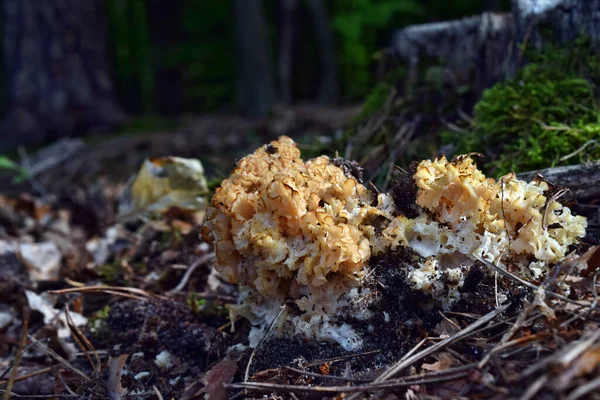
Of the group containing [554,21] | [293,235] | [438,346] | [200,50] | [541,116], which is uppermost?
[554,21]

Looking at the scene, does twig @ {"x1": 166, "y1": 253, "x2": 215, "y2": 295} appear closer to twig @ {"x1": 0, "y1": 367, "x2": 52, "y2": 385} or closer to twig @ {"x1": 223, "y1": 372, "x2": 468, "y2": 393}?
twig @ {"x1": 0, "y1": 367, "x2": 52, "y2": 385}

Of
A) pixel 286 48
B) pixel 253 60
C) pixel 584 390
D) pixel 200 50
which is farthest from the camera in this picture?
pixel 200 50

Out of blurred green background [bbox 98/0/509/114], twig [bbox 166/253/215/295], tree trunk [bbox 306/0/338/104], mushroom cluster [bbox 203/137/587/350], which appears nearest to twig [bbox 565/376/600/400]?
mushroom cluster [bbox 203/137/587/350]

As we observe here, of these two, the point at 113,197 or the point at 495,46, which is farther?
the point at 113,197

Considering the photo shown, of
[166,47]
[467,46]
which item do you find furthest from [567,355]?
[166,47]

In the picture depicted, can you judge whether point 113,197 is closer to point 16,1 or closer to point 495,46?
point 495,46

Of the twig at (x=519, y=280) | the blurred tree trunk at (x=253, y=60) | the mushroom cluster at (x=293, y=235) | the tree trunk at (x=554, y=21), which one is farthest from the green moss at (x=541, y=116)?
the blurred tree trunk at (x=253, y=60)

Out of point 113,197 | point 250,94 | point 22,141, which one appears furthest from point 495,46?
point 250,94

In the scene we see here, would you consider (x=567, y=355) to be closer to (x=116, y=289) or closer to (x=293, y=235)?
(x=293, y=235)

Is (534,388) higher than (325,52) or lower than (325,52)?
higher
